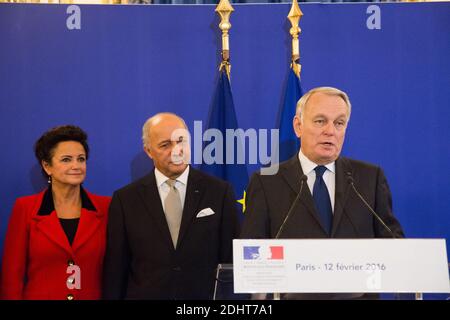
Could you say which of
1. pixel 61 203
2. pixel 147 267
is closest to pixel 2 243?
pixel 61 203

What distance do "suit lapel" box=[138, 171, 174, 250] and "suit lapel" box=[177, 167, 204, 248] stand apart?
81mm

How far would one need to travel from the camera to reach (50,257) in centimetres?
358

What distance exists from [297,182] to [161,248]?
798mm

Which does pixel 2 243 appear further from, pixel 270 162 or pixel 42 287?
pixel 270 162

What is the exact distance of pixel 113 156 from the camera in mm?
4266

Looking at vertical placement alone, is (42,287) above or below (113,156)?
below

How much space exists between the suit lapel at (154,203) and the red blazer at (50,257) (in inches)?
11.2

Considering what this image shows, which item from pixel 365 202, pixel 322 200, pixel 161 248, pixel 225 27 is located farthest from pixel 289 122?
pixel 365 202

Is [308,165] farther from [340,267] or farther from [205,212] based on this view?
[340,267]

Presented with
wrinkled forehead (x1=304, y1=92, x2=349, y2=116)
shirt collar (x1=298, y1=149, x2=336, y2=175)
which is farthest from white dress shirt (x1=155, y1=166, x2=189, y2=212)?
wrinkled forehead (x1=304, y1=92, x2=349, y2=116)

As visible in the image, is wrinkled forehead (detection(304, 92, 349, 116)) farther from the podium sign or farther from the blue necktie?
the podium sign
